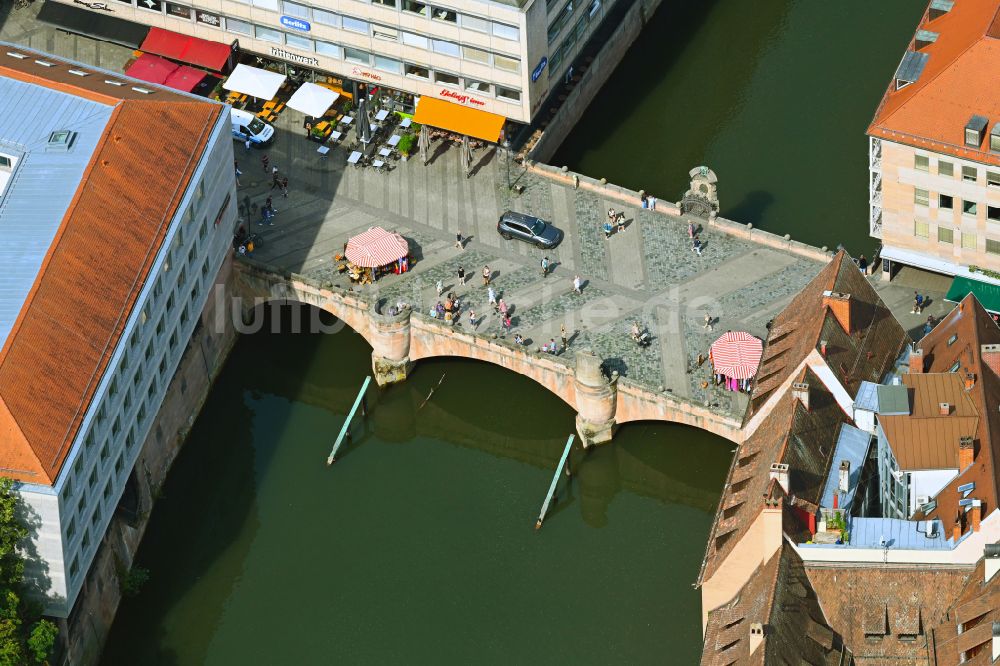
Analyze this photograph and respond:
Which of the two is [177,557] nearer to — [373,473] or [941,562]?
[373,473]

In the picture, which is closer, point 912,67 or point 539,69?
point 912,67

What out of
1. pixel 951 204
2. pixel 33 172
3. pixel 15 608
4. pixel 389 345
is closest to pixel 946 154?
pixel 951 204

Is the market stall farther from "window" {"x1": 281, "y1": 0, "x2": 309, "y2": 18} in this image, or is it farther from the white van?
"window" {"x1": 281, "y1": 0, "x2": 309, "y2": 18}

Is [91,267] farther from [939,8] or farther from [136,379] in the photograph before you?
[939,8]

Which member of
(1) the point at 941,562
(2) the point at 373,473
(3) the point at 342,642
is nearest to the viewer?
(1) the point at 941,562

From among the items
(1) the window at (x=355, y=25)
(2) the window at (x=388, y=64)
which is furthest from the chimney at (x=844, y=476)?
(1) the window at (x=355, y=25)

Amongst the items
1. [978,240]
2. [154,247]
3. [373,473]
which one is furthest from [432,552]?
[978,240]

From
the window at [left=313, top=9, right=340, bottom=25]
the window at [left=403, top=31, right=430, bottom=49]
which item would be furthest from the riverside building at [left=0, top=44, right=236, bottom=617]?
the window at [left=403, top=31, right=430, bottom=49]
